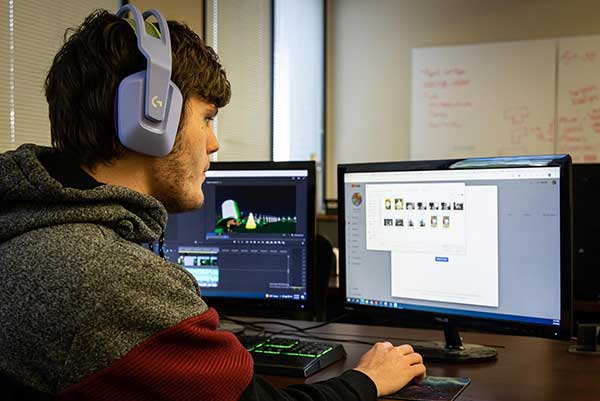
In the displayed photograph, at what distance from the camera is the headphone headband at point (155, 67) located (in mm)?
926

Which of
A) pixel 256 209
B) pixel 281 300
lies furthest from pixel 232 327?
pixel 256 209

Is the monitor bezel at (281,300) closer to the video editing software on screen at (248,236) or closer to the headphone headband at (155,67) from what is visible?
the video editing software on screen at (248,236)

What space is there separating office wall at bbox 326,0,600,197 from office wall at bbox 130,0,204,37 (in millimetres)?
1785

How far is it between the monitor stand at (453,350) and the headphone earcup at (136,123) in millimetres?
829

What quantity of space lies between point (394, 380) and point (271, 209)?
592 mm

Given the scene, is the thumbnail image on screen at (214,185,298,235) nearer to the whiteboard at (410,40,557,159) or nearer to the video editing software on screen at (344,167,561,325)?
the video editing software on screen at (344,167,561,325)

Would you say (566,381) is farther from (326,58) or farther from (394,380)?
(326,58)

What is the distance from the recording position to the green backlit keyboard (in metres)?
1.37

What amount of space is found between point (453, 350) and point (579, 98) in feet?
10.2

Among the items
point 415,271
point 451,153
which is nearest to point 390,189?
point 415,271

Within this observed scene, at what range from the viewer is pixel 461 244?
1.47 m

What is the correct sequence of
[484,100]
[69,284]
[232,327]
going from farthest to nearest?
[484,100], [232,327], [69,284]

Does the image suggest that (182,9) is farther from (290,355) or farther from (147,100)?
(147,100)

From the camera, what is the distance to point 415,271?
1524 millimetres
